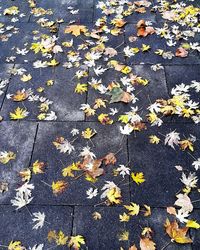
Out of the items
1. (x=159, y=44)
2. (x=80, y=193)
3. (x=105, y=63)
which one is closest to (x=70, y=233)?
(x=80, y=193)

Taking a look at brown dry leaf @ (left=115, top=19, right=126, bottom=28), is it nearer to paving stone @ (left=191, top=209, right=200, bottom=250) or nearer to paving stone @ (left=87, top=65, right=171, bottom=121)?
paving stone @ (left=87, top=65, right=171, bottom=121)

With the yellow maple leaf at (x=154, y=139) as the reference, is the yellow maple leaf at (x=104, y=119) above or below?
above

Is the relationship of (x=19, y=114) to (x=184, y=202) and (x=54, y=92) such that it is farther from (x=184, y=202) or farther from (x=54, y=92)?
(x=184, y=202)

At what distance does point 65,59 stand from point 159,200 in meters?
2.72

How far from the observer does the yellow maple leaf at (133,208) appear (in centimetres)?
308

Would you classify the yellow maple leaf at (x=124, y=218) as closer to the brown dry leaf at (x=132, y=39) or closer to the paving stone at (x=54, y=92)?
the paving stone at (x=54, y=92)

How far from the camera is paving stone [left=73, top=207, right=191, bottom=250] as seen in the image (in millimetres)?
2902

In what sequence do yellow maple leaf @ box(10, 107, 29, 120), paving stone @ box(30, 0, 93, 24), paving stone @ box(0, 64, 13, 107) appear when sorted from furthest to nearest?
paving stone @ box(30, 0, 93, 24) → paving stone @ box(0, 64, 13, 107) → yellow maple leaf @ box(10, 107, 29, 120)

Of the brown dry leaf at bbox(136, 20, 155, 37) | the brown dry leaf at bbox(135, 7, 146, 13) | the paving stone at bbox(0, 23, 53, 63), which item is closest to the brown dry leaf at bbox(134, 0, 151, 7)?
the brown dry leaf at bbox(135, 7, 146, 13)

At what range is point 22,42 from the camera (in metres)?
5.18

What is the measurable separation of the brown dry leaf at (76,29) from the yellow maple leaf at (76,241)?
138 inches

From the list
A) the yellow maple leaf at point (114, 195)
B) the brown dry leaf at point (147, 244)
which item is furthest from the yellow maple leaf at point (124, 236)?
the yellow maple leaf at point (114, 195)

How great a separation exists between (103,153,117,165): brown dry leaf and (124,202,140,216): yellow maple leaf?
1.81 feet

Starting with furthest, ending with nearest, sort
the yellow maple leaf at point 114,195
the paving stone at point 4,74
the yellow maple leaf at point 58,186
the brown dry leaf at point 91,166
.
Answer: the paving stone at point 4,74, the brown dry leaf at point 91,166, the yellow maple leaf at point 58,186, the yellow maple leaf at point 114,195
